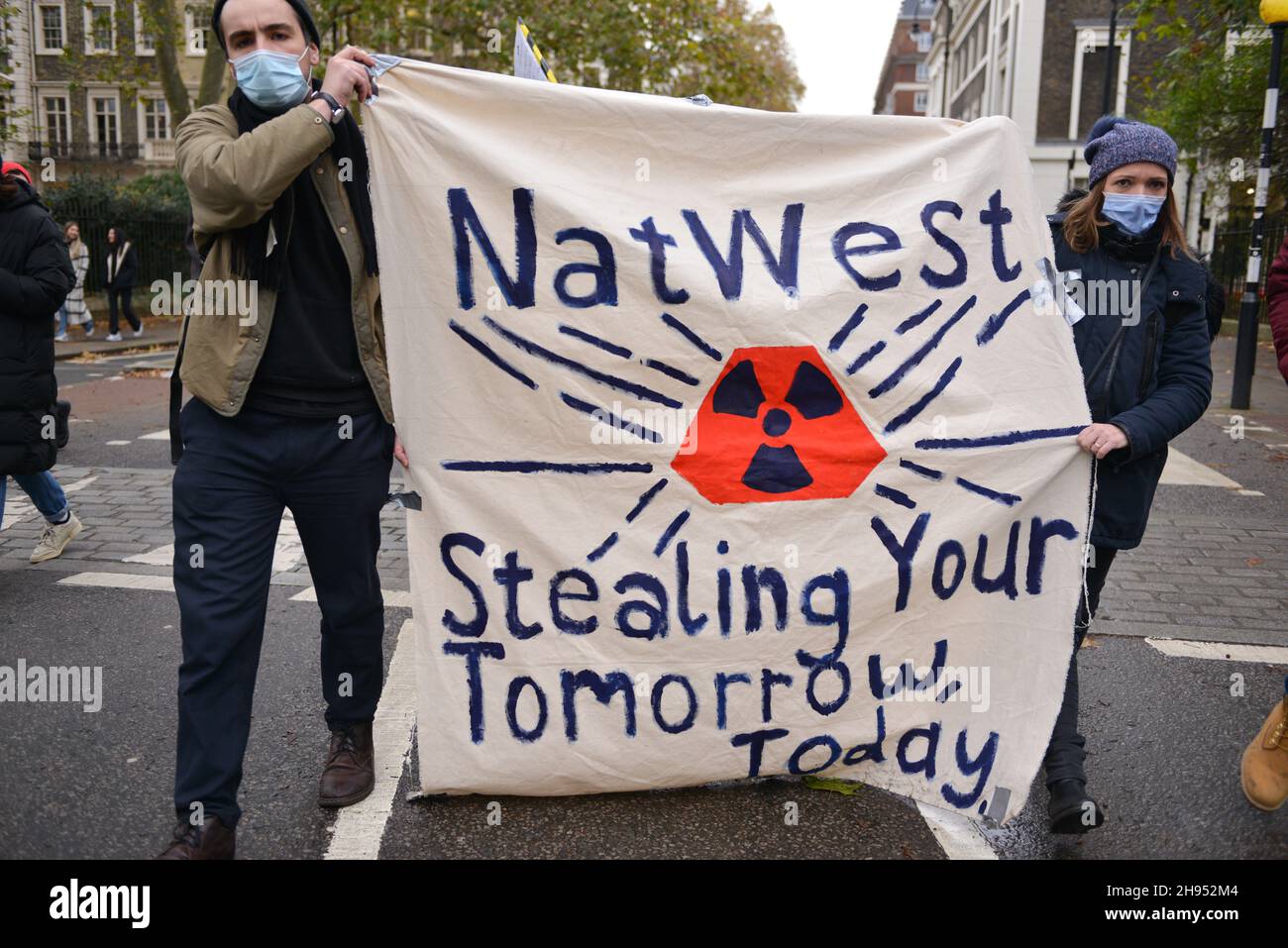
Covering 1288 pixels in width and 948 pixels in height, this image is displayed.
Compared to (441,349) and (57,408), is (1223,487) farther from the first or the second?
(57,408)

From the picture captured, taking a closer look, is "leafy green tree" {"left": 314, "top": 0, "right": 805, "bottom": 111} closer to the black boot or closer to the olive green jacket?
the olive green jacket

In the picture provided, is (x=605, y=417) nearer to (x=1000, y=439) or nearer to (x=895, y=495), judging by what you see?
(x=895, y=495)

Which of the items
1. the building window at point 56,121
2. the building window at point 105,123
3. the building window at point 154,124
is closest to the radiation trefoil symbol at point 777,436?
the building window at point 154,124

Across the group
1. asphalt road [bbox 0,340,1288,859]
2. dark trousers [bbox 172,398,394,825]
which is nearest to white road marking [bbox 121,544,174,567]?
asphalt road [bbox 0,340,1288,859]

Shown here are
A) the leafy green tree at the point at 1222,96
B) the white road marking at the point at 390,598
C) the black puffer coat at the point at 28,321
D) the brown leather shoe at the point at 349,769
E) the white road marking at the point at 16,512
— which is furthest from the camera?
the leafy green tree at the point at 1222,96

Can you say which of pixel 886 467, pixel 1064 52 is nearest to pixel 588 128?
pixel 886 467

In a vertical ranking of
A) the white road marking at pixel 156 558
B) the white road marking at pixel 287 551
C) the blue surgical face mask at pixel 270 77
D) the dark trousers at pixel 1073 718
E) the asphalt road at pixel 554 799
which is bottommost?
the white road marking at pixel 287 551

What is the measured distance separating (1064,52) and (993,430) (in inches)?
1490

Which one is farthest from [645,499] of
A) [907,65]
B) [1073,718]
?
[907,65]

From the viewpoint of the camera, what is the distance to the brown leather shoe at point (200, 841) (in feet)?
8.58

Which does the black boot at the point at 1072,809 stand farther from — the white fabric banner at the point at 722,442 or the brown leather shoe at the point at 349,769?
the brown leather shoe at the point at 349,769

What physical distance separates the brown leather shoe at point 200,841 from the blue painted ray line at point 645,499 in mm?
1272

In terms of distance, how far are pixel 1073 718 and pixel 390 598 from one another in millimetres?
3096
